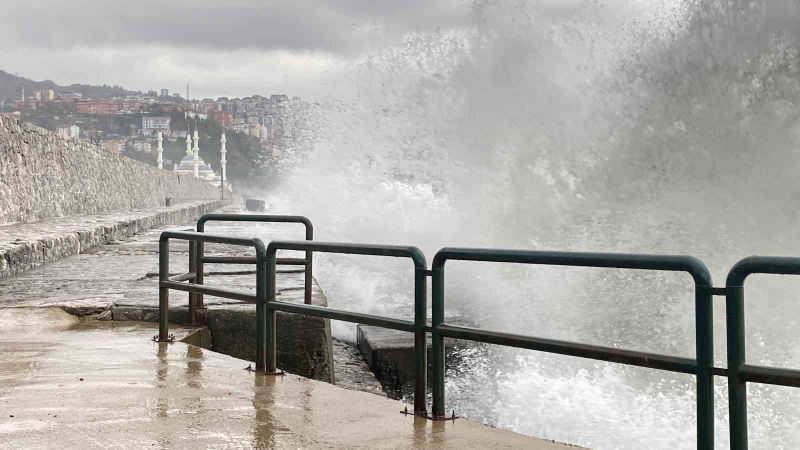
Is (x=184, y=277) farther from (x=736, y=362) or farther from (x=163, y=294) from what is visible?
(x=736, y=362)

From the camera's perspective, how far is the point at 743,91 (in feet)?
44.5

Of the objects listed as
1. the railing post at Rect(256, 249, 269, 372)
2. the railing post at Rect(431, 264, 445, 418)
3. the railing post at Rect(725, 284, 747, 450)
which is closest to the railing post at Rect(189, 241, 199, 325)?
the railing post at Rect(256, 249, 269, 372)

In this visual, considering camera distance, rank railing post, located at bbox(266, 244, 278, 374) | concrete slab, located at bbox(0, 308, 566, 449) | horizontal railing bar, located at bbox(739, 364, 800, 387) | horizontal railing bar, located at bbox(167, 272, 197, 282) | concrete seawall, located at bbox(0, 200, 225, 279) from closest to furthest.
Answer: horizontal railing bar, located at bbox(739, 364, 800, 387)
concrete slab, located at bbox(0, 308, 566, 449)
railing post, located at bbox(266, 244, 278, 374)
horizontal railing bar, located at bbox(167, 272, 197, 282)
concrete seawall, located at bbox(0, 200, 225, 279)

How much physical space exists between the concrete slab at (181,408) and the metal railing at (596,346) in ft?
0.93

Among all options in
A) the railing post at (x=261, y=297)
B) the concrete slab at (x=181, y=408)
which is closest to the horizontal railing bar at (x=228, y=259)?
the concrete slab at (x=181, y=408)

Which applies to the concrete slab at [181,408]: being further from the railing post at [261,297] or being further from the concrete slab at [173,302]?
the concrete slab at [173,302]

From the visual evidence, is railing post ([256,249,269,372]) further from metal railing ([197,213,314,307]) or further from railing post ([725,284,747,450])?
railing post ([725,284,747,450])

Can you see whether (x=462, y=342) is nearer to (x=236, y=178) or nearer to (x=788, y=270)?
(x=788, y=270)

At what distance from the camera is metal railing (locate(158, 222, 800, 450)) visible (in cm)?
238

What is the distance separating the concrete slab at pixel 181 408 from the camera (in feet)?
9.70

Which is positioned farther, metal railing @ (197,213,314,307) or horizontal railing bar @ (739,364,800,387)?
metal railing @ (197,213,314,307)

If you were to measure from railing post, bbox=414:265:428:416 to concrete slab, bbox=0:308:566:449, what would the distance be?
4.4 inches

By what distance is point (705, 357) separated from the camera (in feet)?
8.13

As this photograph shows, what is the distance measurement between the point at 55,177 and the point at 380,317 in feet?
33.4
